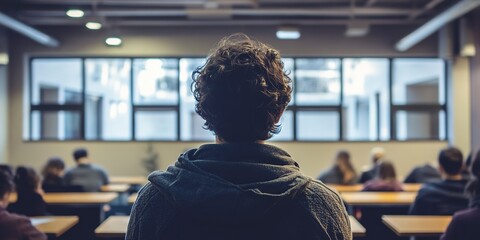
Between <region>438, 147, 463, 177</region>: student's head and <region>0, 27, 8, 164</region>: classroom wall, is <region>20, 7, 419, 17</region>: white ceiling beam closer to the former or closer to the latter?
<region>0, 27, 8, 164</region>: classroom wall

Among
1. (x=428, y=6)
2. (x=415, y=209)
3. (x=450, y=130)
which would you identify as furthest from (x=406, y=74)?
(x=415, y=209)

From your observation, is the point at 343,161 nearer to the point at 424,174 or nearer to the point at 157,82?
the point at 424,174

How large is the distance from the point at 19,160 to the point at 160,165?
91.8 inches

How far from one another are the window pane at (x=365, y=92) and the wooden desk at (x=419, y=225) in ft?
16.8

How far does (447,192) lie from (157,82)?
5.73m

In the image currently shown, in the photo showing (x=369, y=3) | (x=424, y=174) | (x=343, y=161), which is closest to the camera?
(x=424, y=174)

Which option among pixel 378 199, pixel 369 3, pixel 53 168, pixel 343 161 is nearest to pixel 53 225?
pixel 53 168

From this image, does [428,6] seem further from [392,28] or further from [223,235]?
[223,235]

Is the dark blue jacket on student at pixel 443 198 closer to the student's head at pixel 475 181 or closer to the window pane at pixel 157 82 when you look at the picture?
the student's head at pixel 475 181

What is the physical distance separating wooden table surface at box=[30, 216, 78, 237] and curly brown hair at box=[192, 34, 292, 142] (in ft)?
8.14

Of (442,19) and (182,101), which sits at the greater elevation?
(442,19)

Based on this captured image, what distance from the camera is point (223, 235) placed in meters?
0.99

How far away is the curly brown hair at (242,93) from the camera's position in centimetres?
105

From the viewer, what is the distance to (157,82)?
8.66 m
